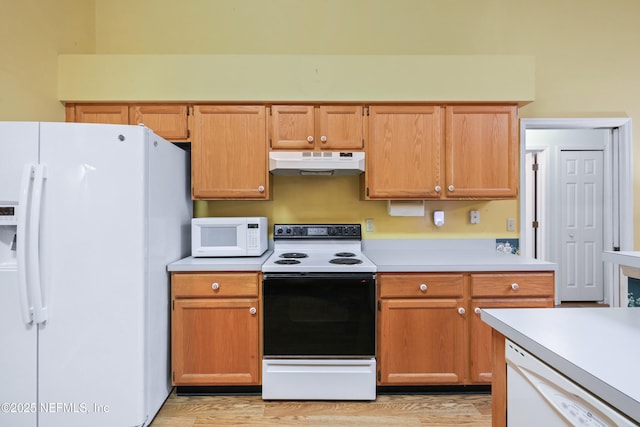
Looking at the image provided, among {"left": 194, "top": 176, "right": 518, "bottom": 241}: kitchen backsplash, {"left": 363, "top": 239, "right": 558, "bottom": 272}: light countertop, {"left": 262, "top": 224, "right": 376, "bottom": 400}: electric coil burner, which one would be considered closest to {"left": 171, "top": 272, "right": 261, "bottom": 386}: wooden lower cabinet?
{"left": 262, "top": 224, "right": 376, "bottom": 400}: electric coil burner

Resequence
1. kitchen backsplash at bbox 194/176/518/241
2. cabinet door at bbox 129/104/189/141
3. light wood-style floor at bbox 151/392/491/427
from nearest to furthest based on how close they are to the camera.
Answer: light wood-style floor at bbox 151/392/491/427 < cabinet door at bbox 129/104/189/141 < kitchen backsplash at bbox 194/176/518/241

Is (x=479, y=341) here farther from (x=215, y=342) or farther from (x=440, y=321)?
(x=215, y=342)

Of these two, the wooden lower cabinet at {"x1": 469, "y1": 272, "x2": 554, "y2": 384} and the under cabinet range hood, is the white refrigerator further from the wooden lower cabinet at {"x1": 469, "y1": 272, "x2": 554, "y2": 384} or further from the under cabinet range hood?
the wooden lower cabinet at {"x1": 469, "y1": 272, "x2": 554, "y2": 384}

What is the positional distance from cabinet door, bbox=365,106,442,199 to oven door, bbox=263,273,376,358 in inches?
32.8

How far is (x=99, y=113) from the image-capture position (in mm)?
2342

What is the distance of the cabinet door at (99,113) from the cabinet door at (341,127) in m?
1.47

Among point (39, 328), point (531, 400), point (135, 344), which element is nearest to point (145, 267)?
point (135, 344)

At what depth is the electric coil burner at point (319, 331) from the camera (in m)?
1.97

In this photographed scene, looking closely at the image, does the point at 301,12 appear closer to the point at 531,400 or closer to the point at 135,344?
the point at 135,344

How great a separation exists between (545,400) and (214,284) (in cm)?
175

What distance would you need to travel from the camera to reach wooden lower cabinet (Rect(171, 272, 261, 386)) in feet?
6.68

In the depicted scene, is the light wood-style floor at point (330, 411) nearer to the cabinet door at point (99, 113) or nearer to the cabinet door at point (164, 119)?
the cabinet door at point (164, 119)

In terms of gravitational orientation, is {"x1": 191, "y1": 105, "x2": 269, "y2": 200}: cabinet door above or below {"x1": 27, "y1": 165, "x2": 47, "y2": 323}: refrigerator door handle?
above

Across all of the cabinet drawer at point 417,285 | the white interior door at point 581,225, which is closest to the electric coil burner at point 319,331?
the cabinet drawer at point 417,285
